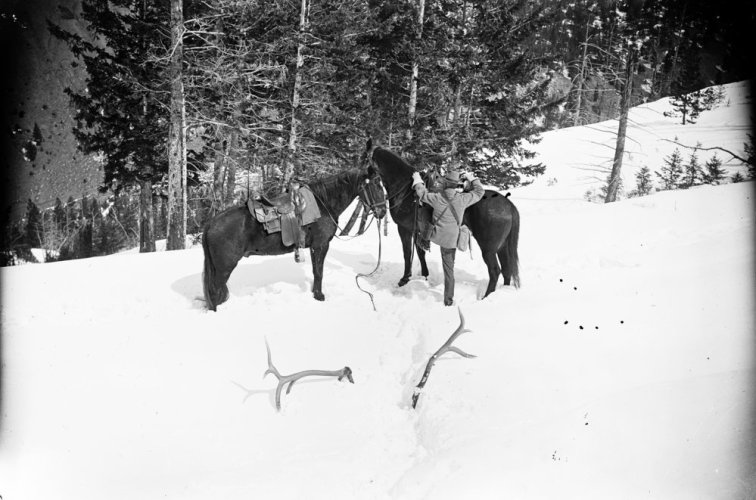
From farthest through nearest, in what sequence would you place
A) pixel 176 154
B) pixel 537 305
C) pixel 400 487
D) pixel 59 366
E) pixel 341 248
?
1. pixel 176 154
2. pixel 341 248
3. pixel 537 305
4. pixel 59 366
5. pixel 400 487

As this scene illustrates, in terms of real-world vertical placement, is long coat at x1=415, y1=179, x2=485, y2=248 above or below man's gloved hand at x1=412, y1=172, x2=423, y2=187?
below

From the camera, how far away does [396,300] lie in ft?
23.0

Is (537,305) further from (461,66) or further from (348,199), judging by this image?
(461,66)

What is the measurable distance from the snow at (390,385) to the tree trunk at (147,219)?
34.8 feet

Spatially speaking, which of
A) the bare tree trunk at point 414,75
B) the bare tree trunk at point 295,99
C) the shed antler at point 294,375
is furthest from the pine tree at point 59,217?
the shed antler at point 294,375

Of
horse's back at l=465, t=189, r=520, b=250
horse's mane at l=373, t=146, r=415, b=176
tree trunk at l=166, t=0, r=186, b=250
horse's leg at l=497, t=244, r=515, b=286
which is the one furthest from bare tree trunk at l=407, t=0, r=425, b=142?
horse's leg at l=497, t=244, r=515, b=286

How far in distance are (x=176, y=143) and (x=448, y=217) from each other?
30.9 ft

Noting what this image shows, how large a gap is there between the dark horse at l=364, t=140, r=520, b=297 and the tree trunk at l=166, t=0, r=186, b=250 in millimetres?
7443

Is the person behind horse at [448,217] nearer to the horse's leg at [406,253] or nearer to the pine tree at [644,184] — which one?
the horse's leg at [406,253]

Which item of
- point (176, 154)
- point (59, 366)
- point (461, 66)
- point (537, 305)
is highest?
point (461, 66)

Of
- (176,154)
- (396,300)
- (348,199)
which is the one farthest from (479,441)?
(176,154)

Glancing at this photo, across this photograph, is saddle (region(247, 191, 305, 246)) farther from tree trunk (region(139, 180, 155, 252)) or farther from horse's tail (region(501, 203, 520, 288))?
tree trunk (region(139, 180, 155, 252))

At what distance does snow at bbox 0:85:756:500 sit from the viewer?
302 cm

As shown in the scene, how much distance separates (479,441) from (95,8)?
63.2 feet
